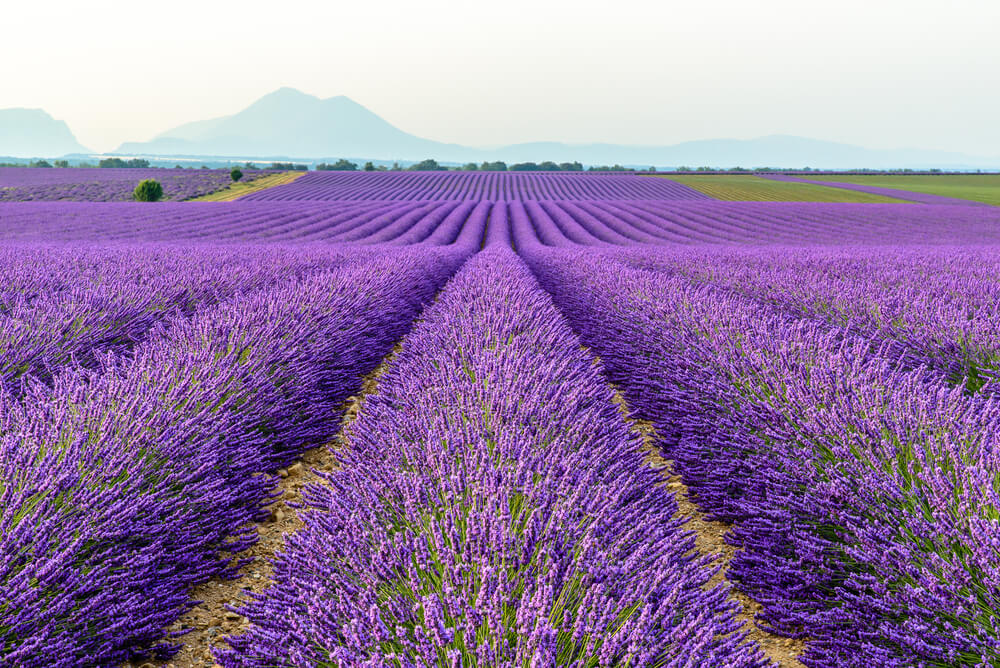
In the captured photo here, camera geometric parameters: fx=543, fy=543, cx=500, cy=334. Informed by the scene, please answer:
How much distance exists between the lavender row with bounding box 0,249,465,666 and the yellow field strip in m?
34.3

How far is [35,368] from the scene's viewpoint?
3.39m

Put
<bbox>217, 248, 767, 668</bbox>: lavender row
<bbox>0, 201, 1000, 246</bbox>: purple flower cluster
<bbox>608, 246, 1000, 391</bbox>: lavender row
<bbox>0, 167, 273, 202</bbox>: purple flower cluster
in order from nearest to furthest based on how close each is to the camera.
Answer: <bbox>217, 248, 767, 668</bbox>: lavender row → <bbox>608, 246, 1000, 391</bbox>: lavender row → <bbox>0, 201, 1000, 246</bbox>: purple flower cluster → <bbox>0, 167, 273, 202</bbox>: purple flower cluster

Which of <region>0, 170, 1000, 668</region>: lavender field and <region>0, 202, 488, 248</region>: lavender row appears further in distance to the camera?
<region>0, 202, 488, 248</region>: lavender row

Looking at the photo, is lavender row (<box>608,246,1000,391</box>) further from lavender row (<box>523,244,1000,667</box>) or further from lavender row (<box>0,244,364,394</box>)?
lavender row (<box>0,244,364,394</box>)

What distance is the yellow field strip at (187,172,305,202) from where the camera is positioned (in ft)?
116

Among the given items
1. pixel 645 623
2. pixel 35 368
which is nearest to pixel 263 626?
pixel 645 623

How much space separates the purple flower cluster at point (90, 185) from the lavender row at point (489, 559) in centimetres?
3876

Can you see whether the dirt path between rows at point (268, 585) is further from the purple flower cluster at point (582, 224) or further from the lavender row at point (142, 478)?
the purple flower cluster at point (582, 224)

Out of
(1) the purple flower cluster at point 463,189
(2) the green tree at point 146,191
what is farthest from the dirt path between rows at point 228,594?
(2) the green tree at point 146,191

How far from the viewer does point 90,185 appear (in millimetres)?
37625

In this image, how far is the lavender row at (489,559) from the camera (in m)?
1.13

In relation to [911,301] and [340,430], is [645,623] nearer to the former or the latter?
[340,430]

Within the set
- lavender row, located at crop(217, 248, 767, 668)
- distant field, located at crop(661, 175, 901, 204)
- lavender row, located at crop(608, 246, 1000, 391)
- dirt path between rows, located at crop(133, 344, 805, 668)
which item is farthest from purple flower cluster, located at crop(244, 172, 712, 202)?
lavender row, located at crop(217, 248, 767, 668)

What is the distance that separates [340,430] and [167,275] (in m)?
3.76
